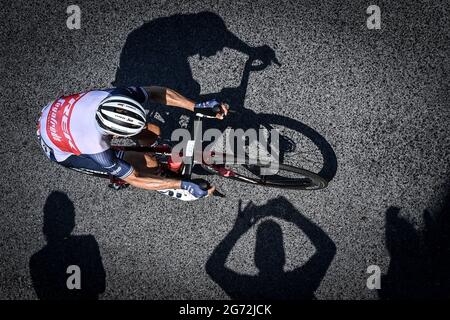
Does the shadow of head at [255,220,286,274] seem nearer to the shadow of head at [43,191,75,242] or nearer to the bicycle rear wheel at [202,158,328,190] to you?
the bicycle rear wheel at [202,158,328,190]

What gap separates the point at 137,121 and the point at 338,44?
10.0 ft

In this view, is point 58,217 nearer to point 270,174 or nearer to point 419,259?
point 270,174

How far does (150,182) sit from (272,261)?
6.19ft

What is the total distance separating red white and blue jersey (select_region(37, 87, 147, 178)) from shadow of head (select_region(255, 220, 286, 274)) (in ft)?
6.35

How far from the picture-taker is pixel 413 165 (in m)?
4.92

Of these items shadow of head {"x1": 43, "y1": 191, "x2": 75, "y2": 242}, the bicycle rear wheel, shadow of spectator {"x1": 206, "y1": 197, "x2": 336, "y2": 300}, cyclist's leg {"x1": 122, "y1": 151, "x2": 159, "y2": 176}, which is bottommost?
shadow of spectator {"x1": 206, "y1": 197, "x2": 336, "y2": 300}

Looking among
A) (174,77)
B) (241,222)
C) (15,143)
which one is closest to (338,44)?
(174,77)

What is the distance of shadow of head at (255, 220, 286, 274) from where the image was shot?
496 cm

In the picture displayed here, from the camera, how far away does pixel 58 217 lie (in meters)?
5.33

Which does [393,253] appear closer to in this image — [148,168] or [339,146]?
[339,146]

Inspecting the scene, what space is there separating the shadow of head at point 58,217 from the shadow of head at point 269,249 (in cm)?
253

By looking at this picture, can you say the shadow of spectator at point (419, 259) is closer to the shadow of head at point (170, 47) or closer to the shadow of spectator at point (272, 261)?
the shadow of spectator at point (272, 261)

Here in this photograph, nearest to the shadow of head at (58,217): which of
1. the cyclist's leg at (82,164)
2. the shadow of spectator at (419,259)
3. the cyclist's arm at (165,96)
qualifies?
the cyclist's leg at (82,164)

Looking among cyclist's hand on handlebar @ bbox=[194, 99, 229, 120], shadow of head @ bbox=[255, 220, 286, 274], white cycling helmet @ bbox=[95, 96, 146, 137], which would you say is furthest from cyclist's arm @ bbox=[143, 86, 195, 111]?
shadow of head @ bbox=[255, 220, 286, 274]
